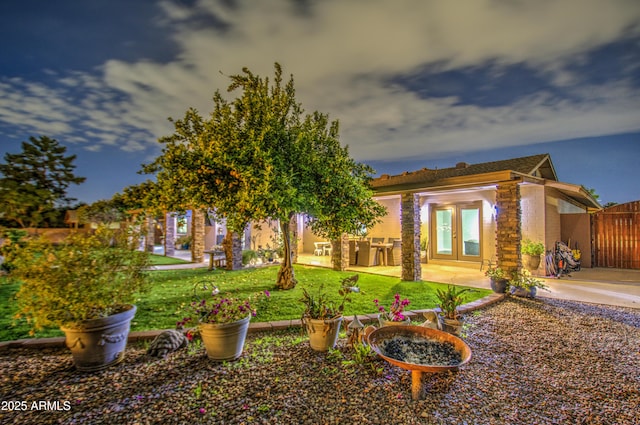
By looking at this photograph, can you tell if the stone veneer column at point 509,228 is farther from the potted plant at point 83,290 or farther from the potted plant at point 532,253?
the potted plant at point 83,290

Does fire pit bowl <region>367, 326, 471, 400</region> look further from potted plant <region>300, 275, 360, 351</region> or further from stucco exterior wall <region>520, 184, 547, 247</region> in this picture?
stucco exterior wall <region>520, 184, 547, 247</region>

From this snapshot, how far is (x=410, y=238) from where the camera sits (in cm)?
786

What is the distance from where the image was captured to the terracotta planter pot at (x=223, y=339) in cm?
306

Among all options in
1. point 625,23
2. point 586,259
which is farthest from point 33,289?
point 586,259

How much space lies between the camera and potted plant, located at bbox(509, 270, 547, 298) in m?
6.02

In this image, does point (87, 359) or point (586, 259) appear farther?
point (586, 259)

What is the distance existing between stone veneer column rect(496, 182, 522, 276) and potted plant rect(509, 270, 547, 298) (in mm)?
171

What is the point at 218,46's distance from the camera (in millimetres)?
6711

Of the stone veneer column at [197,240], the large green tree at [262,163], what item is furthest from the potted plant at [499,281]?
the stone veneer column at [197,240]

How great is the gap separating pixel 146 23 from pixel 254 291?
20.8 feet

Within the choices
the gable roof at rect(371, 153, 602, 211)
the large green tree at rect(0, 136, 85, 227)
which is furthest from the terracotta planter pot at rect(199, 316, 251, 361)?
the large green tree at rect(0, 136, 85, 227)

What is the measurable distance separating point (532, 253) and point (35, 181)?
3054cm

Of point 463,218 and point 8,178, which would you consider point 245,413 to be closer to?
point 463,218

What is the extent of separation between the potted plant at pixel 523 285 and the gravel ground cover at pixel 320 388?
7.37 feet
